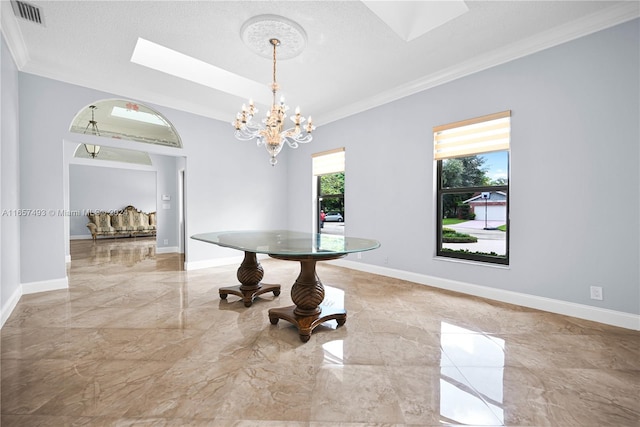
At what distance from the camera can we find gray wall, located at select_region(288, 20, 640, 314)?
93.4 inches

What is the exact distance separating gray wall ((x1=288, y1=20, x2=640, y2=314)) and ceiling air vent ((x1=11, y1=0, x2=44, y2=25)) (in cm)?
411

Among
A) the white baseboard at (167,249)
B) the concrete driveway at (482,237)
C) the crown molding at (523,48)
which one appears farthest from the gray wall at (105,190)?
the concrete driveway at (482,237)

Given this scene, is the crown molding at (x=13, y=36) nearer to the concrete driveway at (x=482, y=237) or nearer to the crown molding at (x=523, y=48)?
the crown molding at (x=523, y=48)

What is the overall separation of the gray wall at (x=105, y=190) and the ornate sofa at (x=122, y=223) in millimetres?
359

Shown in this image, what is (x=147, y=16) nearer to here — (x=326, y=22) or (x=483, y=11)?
(x=326, y=22)

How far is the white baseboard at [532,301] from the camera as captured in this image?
2.38 m

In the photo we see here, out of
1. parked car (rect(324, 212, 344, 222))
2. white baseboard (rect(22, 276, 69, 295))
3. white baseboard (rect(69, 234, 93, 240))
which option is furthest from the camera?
white baseboard (rect(69, 234, 93, 240))

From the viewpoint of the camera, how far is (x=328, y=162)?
5285mm

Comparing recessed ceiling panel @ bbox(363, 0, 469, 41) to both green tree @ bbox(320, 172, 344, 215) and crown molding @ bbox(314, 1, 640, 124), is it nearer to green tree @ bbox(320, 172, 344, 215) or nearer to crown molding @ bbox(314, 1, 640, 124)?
crown molding @ bbox(314, 1, 640, 124)

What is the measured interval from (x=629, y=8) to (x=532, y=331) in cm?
285

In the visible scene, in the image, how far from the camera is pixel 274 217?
593 cm

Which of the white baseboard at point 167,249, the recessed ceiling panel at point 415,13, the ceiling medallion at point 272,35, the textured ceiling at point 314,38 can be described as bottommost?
the white baseboard at point 167,249

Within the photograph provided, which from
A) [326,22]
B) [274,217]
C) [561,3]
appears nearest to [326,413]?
[326,22]

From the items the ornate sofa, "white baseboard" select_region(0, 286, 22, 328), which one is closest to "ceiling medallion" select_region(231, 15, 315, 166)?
"white baseboard" select_region(0, 286, 22, 328)
